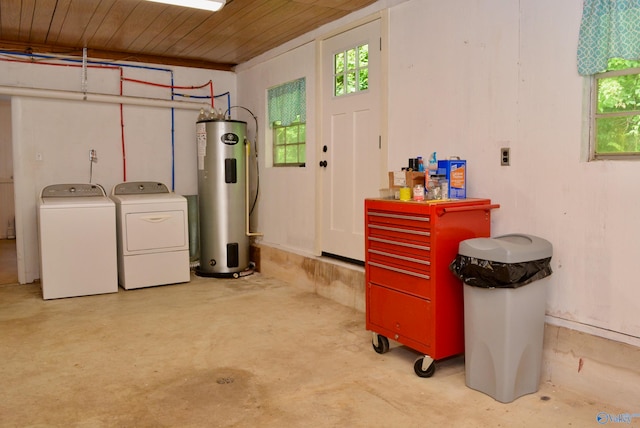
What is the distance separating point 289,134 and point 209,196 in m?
1.08

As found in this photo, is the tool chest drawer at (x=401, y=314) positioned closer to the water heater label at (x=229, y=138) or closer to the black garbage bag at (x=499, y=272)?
the black garbage bag at (x=499, y=272)

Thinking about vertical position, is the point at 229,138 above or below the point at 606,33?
below

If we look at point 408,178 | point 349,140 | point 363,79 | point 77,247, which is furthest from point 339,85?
point 77,247

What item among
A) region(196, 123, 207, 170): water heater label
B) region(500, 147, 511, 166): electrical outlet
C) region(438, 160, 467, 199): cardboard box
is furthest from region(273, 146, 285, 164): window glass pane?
region(500, 147, 511, 166): electrical outlet

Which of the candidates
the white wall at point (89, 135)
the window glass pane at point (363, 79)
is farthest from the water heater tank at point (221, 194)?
the window glass pane at point (363, 79)

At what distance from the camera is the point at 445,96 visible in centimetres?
337

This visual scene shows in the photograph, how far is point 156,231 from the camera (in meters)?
5.02

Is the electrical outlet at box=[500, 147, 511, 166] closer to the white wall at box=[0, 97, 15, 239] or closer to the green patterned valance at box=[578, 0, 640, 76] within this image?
the green patterned valance at box=[578, 0, 640, 76]

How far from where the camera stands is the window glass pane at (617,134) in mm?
2416

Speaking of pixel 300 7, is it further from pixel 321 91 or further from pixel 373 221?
pixel 373 221

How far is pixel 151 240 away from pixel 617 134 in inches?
160

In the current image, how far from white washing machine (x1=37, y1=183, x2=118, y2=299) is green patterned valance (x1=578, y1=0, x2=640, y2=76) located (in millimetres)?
4053

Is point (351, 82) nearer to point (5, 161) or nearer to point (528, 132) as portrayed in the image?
point (528, 132)

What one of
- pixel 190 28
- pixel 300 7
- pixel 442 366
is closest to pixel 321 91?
pixel 300 7
